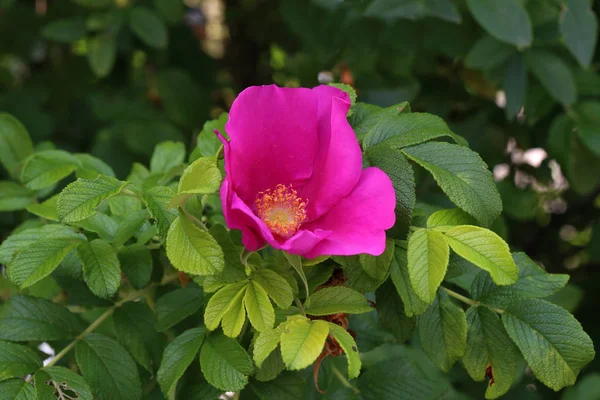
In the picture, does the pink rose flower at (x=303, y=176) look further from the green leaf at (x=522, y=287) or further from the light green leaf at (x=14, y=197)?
the light green leaf at (x=14, y=197)

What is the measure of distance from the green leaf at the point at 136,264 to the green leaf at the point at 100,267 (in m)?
0.03

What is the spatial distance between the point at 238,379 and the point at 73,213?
0.19 metres

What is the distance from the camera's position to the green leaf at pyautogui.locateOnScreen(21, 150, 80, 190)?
0.81 meters

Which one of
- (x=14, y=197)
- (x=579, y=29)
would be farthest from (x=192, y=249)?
(x=579, y=29)

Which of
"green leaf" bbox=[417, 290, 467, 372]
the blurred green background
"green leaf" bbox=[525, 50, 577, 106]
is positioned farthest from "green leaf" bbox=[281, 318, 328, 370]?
"green leaf" bbox=[525, 50, 577, 106]

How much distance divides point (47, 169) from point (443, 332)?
46cm

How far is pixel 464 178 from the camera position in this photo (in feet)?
2.09

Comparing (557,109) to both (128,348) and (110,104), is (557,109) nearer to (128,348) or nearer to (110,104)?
(110,104)

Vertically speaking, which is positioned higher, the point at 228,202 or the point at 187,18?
the point at 228,202

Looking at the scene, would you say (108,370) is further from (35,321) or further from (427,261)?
(427,261)

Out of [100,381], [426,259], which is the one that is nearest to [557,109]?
[426,259]

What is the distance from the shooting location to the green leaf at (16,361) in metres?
0.65

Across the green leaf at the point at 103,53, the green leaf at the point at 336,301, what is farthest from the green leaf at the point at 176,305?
the green leaf at the point at 103,53

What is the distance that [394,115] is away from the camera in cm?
70
